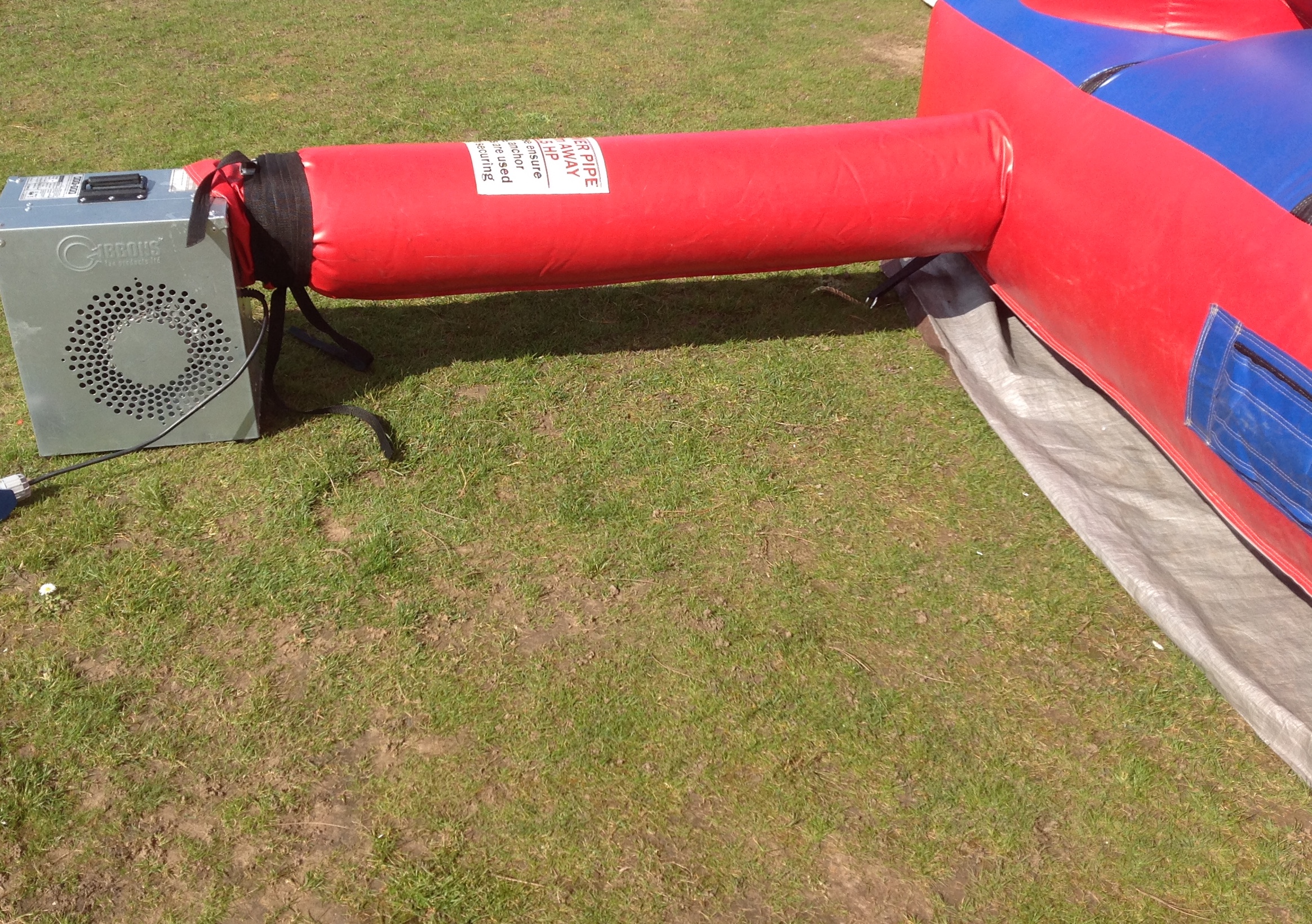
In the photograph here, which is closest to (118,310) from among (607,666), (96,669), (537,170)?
(96,669)

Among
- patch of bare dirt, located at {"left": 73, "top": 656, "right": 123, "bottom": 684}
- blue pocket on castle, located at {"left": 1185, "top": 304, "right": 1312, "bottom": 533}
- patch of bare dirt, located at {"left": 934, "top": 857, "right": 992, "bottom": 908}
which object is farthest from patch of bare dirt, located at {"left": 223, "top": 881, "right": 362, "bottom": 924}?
blue pocket on castle, located at {"left": 1185, "top": 304, "right": 1312, "bottom": 533}

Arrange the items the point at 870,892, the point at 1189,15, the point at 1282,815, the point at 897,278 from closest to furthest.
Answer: the point at 870,892, the point at 1282,815, the point at 1189,15, the point at 897,278

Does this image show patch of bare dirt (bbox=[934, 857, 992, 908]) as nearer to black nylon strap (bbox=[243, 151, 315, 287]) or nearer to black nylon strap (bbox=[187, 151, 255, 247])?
black nylon strap (bbox=[243, 151, 315, 287])

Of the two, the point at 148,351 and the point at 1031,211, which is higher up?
the point at 1031,211

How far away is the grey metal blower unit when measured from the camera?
3389 mm

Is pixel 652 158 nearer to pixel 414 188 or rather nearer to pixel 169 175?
pixel 414 188

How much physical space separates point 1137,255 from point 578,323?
2.21 meters

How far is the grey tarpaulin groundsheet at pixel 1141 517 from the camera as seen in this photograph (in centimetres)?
314

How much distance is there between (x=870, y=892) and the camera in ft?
8.57

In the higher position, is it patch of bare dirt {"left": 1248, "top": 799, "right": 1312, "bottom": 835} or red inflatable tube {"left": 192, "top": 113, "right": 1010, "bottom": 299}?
red inflatable tube {"left": 192, "top": 113, "right": 1010, "bottom": 299}

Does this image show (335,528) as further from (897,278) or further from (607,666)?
(897,278)

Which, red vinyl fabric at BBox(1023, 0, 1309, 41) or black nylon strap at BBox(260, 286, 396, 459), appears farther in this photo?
red vinyl fabric at BBox(1023, 0, 1309, 41)

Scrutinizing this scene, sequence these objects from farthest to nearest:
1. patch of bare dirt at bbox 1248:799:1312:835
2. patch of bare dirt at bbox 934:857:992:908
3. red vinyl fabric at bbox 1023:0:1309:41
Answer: red vinyl fabric at bbox 1023:0:1309:41
patch of bare dirt at bbox 1248:799:1312:835
patch of bare dirt at bbox 934:857:992:908

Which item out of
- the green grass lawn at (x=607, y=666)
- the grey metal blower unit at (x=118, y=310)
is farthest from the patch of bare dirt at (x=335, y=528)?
the grey metal blower unit at (x=118, y=310)
